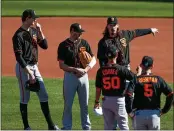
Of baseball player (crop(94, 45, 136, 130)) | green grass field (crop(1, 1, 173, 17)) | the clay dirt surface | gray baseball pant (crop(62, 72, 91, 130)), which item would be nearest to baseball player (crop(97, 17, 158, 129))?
gray baseball pant (crop(62, 72, 91, 130))

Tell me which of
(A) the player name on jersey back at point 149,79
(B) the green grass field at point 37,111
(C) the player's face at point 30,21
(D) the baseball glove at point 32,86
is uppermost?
(C) the player's face at point 30,21

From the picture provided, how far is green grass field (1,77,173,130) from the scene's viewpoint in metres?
11.3

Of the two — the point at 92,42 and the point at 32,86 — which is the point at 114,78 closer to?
the point at 32,86

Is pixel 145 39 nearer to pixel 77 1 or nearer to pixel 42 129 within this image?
pixel 42 129

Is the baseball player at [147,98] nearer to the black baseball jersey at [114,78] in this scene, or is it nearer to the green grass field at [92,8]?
the black baseball jersey at [114,78]

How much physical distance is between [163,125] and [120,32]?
7.56 ft

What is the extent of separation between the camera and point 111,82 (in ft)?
29.2

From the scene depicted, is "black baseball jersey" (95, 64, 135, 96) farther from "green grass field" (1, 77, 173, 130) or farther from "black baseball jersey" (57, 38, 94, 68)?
"green grass field" (1, 77, 173, 130)

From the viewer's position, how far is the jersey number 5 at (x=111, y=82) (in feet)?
29.1

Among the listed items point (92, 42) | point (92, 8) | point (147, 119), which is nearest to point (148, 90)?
point (147, 119)

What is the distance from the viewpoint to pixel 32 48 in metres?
10.3

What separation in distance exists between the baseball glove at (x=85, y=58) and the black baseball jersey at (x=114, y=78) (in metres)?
1.25

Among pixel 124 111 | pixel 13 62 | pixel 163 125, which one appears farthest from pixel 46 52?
pixel 124 111

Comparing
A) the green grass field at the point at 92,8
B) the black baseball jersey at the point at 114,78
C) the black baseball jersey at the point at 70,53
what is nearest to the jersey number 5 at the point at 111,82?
the black baseball jersey at the point at 114,78
